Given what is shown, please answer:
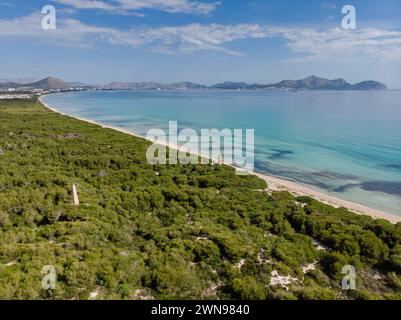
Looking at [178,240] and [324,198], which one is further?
[324,198]

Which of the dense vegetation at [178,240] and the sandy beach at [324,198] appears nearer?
the dense vegetation at [178,240]

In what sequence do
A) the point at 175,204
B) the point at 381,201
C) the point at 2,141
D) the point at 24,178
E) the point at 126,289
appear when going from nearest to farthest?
the point at 126,289 < the point at 175,204 < the point at 24,178 < the point at 381,201 < the point at 2,141

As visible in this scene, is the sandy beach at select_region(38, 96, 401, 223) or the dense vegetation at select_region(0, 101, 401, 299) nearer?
the dense vegetation at select_region(0, 101, 401, 299)

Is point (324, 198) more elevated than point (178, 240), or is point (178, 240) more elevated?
point (178, 240)

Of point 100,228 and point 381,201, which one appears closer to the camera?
point 100,228

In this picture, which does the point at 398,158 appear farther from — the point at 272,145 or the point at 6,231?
the point at 6,231
